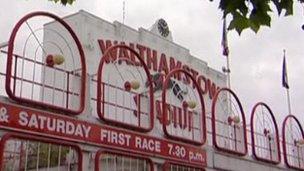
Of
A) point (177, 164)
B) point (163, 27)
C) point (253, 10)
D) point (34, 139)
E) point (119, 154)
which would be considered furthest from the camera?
point (163, 27)

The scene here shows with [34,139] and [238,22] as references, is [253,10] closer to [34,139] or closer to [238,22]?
[238,22]

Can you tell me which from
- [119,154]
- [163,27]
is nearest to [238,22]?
[119,154]

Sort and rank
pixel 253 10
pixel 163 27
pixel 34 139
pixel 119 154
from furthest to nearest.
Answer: pixel 163 27, pixel 119 154, pixel 34 139, pixel 253 10

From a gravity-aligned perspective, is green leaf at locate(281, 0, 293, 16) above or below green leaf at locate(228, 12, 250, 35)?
above

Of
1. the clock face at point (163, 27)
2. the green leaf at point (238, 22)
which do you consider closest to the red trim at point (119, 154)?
the green leaf at point (238, 22)

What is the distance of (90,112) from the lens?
1184 cm

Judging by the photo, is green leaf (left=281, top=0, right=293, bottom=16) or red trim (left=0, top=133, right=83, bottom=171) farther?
red trim (left=0, top=133, right=83, bottom=171)

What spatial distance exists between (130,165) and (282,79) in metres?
14.3

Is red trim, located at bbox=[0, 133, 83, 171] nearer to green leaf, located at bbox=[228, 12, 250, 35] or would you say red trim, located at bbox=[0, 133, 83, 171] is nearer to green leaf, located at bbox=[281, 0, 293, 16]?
green leaf, located at bbox=[228, 12, 250, 35]

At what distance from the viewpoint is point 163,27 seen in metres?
21.7

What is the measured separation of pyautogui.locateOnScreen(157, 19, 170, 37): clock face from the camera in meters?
21.5

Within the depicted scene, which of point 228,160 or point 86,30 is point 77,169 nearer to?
point 228,160

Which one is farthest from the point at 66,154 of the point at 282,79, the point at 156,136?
the point at 282,79

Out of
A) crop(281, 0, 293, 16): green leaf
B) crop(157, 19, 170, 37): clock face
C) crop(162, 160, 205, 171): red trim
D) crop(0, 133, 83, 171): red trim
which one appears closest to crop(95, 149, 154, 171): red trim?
crop(0, 133, 83, 171): red trim
